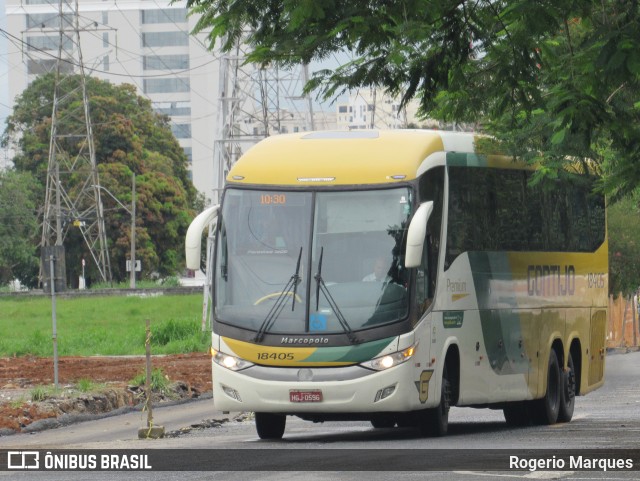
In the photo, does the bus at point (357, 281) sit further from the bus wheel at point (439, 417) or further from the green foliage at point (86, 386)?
the green foliage at point (86, 386)

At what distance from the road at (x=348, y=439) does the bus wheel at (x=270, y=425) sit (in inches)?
4.3

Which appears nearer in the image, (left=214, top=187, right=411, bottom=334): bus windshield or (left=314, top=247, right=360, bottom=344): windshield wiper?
(left=314, top=247, right=360, bottom=344): windshield wiper

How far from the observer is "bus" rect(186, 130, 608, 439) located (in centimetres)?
1622

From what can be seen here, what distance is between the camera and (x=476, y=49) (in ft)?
44.6

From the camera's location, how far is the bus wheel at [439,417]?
17234 millimetres

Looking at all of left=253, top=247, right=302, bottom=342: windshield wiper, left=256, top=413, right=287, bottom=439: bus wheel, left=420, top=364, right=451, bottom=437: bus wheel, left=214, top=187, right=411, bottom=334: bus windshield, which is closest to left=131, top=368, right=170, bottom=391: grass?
left=256, top=413, right=287, bottom=439: bus wheel

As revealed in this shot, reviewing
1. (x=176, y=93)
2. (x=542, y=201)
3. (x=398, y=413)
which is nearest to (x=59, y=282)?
(x=542, y=201)

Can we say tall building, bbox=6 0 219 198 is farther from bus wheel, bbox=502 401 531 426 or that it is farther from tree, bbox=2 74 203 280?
bus wheel, bbox=502 401 531 426

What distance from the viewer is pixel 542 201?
833 inches

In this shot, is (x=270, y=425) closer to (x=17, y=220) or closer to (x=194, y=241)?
(x=194, y=241)

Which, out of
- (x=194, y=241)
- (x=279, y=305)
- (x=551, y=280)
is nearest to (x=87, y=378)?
Result: (x=551, y=280)

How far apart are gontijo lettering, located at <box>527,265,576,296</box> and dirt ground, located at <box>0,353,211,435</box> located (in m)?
7.36

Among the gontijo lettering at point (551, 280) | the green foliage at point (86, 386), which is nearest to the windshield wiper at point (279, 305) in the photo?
the gontijo lettering at point (551, 280)

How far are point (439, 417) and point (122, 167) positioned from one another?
247 feet
